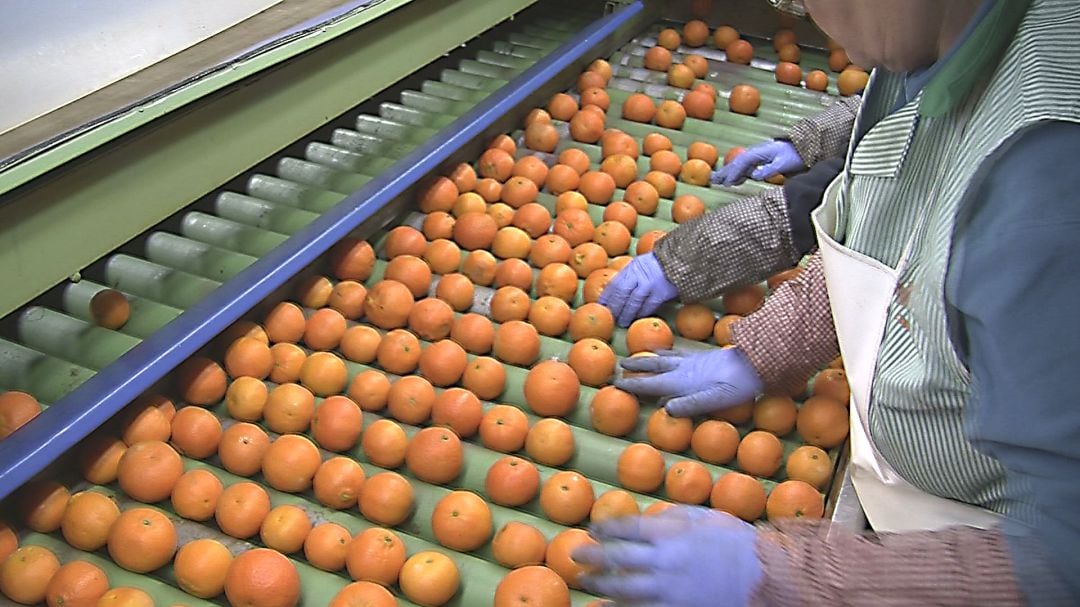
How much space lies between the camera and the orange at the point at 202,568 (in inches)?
68.6

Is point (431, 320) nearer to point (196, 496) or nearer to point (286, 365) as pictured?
point (286, 365)

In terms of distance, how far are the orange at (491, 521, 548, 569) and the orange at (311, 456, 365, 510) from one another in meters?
0.32

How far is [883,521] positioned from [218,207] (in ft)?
6.52

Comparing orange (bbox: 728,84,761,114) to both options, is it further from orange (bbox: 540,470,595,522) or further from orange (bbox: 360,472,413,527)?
orange (bbox: 360,472,413,527)

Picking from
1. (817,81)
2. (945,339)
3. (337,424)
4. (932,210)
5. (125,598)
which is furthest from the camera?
(817,81)

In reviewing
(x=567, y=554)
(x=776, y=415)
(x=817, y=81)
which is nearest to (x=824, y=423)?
(x=776, y=415)

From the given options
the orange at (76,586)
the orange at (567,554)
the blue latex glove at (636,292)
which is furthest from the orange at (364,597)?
the blue latex glove at (636,292)

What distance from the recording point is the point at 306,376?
88.7 inches

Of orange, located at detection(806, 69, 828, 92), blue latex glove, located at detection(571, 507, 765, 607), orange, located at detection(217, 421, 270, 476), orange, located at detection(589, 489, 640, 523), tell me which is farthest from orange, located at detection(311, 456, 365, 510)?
orange, located at detection(806, 69, 828, 92)

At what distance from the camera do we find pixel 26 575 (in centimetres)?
171

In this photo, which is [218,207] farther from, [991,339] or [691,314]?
[991,339]

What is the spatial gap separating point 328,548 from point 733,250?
50.6 inches

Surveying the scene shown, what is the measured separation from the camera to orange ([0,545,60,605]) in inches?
67.4

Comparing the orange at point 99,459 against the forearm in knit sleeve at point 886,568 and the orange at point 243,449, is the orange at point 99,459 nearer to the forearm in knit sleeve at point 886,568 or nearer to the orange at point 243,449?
the orange at point 243,449
